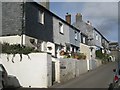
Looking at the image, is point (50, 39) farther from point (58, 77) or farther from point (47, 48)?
point (58, 77)

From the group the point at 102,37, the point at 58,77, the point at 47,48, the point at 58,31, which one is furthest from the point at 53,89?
the point at 102,37

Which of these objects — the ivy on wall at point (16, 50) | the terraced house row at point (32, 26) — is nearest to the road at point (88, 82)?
the ivy on wall at point (16, 50)

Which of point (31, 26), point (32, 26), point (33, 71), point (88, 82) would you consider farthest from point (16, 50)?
point (88, 82)

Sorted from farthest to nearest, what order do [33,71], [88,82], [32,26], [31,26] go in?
[32,26] < [31,26] < [88,82] < [33,71]

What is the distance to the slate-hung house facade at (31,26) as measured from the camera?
893 inches

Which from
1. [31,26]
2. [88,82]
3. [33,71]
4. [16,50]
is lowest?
[88,82]

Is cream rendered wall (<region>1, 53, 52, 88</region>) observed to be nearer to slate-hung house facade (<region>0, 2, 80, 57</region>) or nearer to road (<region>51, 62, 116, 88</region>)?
road (<region>51, 62, 116, 88</region>)

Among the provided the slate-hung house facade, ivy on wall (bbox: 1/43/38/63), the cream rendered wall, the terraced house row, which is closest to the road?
the cream rendered wall

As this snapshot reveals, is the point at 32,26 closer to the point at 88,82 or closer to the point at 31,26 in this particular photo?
the point at 31,26

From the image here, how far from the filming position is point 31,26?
23.7m

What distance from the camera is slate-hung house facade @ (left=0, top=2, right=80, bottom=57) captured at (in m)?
22.7

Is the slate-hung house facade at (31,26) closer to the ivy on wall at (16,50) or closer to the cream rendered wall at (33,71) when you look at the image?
the ivy on wall at (16,50)

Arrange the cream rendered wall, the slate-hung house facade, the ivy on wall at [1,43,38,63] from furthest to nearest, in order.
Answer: the slate-hung house facade, the ivy on wall at [1,43,38,63], the cream rendered wall

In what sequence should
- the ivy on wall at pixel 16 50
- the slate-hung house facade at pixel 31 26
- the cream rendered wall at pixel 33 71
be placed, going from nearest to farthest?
the cream rendered wall at pixel 33 71, the ivy on wall at pixel 16 50, the slate-hung house facade at pixel 31 26
